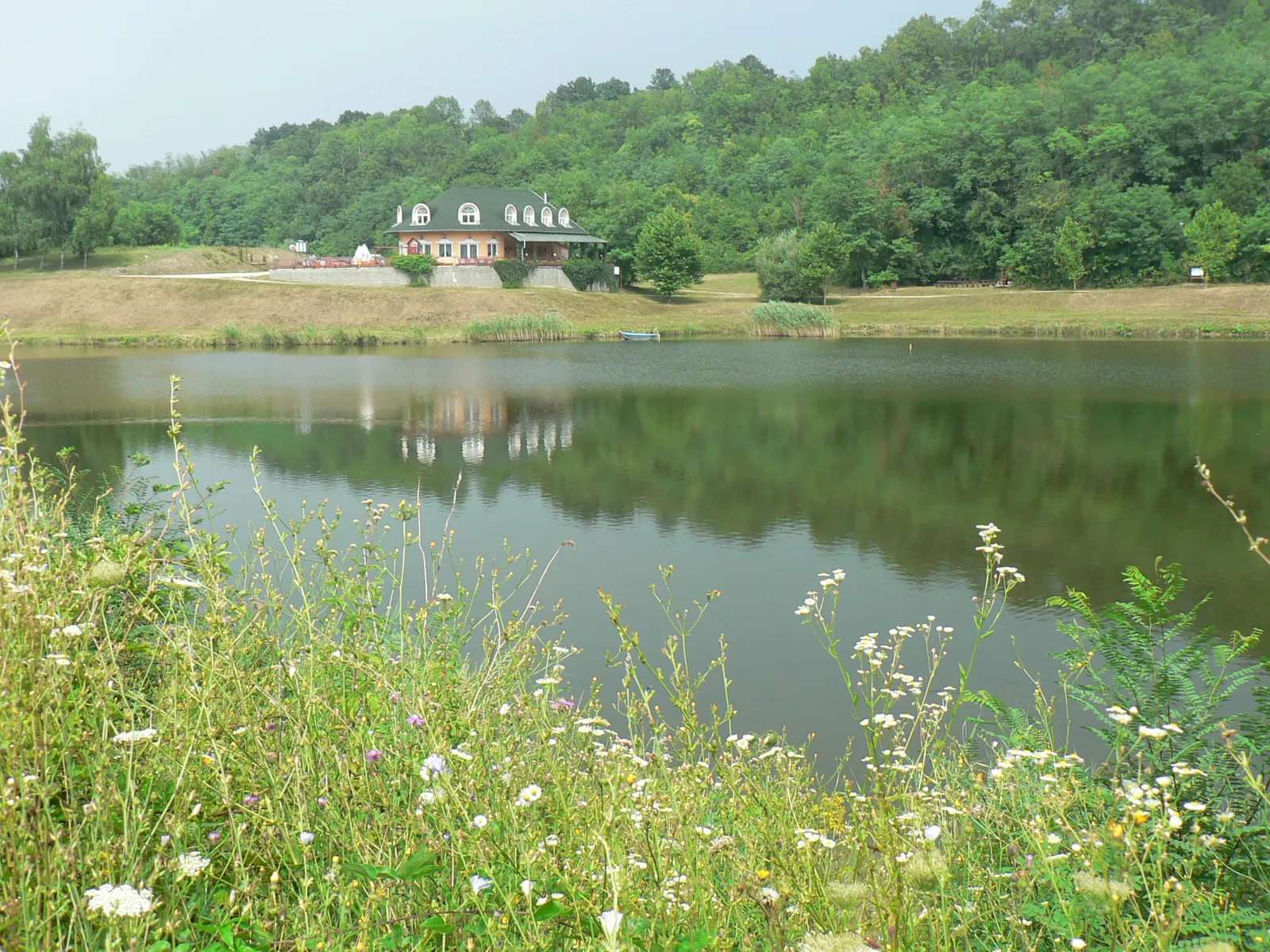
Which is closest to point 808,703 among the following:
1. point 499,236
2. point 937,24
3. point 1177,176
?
point 499,236

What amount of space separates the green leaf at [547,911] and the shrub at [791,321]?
45763mm

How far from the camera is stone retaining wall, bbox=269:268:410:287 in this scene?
5678 cm

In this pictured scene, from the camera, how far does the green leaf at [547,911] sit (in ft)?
8.31

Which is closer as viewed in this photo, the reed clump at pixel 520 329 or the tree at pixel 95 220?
the reed clump at pixel 520 329

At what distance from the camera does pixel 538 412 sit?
24.6 meters

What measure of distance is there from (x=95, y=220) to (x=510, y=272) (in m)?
24.5

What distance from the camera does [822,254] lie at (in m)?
56.0

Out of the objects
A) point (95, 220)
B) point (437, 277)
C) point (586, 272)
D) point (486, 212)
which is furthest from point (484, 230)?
point (95, 220)

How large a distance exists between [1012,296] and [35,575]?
57.0 m

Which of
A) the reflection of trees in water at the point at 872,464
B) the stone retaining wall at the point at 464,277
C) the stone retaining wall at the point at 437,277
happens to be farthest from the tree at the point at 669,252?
the reflection of trees in water at the point at 872,464

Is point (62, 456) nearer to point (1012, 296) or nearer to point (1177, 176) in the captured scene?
point (1012, 296)

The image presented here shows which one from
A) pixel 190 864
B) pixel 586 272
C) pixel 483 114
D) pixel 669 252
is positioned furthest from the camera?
pixel 483 114

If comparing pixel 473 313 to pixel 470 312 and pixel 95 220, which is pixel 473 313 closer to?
pixel 470 312

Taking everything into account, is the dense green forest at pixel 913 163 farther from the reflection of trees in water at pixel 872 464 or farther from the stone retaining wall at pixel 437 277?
the reflection of trees in water at pixel 872 464
